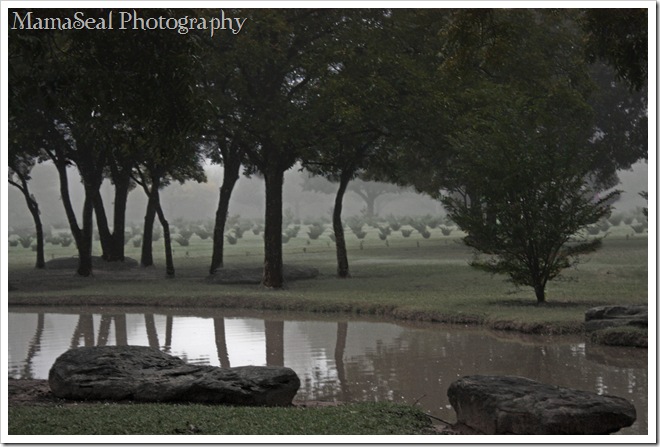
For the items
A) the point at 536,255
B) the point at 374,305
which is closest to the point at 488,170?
the point at 536,255

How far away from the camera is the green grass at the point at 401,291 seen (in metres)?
21.2

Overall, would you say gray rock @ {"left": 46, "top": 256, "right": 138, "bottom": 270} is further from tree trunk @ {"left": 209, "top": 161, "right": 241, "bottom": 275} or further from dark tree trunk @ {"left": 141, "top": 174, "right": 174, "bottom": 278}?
tree trunk @ {"left": 209, "top": 161, "right": 241, "bottom": 275}

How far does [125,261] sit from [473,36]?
89.5 ft

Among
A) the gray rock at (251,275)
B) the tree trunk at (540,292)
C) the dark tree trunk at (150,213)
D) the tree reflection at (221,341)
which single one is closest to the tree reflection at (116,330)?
the tree reflection at (221,341)

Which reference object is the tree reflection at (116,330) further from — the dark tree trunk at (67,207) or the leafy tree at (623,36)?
the dark tree trunk at (67,207)

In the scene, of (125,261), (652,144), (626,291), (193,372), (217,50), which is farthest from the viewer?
(125,261)

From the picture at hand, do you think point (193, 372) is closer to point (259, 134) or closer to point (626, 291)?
point (626, 291)

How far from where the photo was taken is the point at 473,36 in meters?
15.7

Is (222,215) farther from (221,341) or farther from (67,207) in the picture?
(221,341)

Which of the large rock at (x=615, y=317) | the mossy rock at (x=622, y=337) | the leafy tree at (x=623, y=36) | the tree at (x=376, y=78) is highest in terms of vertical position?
the tree at (x=376, y=78)

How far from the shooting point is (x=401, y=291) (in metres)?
26.6

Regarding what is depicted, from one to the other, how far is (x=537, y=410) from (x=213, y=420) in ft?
10.2

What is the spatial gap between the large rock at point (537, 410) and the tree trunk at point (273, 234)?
1965 centimetres

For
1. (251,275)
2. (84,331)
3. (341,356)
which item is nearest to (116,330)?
(84,331)
